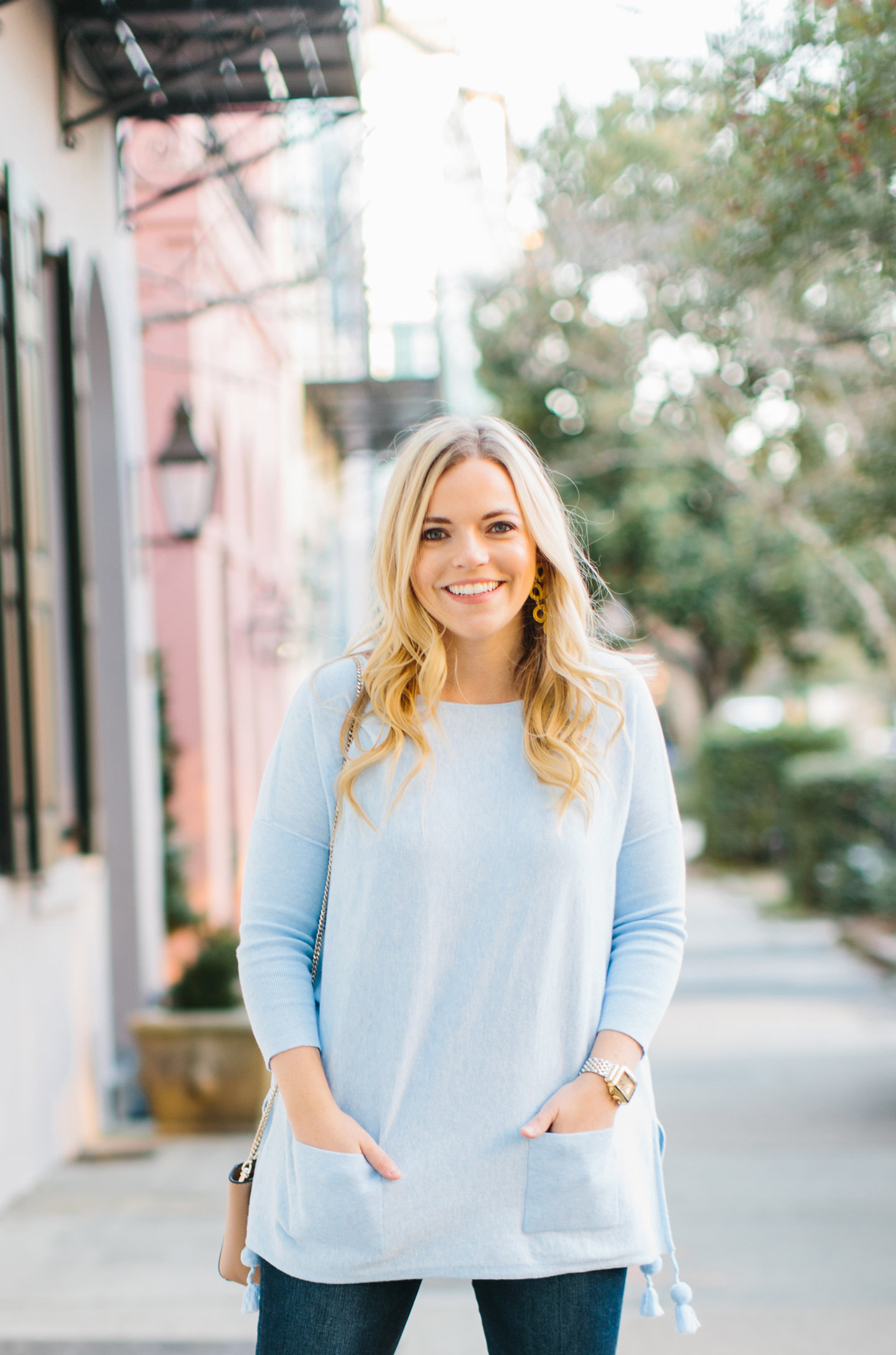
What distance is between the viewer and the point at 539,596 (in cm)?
199

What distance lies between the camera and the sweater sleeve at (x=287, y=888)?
1.79 metres

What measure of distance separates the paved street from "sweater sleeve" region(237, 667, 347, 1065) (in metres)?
1.96

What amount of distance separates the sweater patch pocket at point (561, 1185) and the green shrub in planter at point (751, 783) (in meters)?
15.9

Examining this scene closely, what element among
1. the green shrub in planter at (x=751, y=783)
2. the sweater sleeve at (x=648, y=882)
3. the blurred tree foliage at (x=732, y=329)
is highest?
the blurred tree foliage at (x=732, y=329)

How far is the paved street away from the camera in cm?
345

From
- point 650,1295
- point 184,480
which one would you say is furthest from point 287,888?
point 184,480

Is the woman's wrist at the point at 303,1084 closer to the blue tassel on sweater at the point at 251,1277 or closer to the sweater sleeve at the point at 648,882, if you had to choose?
the blue tassel on sweater at the point at 251,1277

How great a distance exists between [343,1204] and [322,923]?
36 centimetres

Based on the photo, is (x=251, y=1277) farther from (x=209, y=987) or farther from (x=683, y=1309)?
(x=209, y=987)

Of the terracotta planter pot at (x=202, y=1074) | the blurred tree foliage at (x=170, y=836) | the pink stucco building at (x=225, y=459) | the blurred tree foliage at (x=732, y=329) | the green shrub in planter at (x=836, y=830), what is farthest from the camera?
the green shrub in planter at (x=836, y=830)

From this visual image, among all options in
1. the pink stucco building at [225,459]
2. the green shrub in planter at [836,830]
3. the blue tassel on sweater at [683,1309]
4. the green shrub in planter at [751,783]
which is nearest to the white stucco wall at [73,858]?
the pink stucco building at [225,459]

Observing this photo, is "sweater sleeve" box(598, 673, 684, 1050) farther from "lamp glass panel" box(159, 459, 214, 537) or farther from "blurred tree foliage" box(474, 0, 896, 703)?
"lamp glass panel" box(159, 459, 214, 537)

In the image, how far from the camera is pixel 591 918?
1.79 meters

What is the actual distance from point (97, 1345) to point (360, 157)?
5461 millimetres
